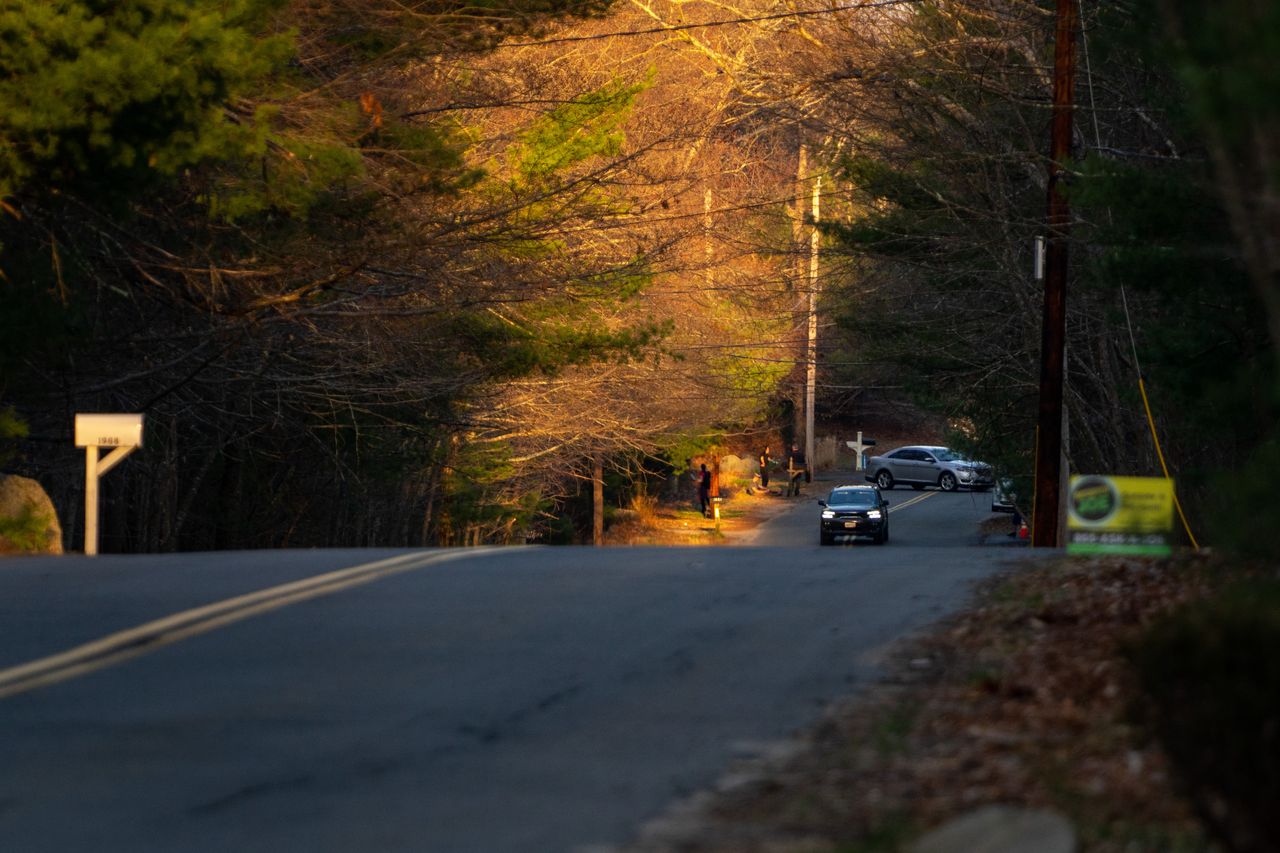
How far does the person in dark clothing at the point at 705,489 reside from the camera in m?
50.6

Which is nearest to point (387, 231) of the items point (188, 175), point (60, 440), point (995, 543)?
point (188, 175)

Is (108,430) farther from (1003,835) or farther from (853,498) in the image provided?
(853,498)

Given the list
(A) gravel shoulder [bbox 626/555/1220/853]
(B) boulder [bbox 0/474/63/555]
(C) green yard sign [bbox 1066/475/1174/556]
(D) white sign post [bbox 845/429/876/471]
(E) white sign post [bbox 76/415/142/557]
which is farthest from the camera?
(D) white sign post [bbox 845/429/876/471]

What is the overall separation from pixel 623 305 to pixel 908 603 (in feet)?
89.7

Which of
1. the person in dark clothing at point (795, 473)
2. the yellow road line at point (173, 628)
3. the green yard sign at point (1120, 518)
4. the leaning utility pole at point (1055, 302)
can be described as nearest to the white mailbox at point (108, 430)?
the yellow road line at point (173, 628)

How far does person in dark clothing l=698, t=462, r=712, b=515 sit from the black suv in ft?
27.4

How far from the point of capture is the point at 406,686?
28.9 feet

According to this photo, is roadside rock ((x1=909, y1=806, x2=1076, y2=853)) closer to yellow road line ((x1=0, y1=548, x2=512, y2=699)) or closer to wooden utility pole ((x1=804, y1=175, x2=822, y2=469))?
yellow road line ((x1=0, y1=548, x2=512, y2=699))

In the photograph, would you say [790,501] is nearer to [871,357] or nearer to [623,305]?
[623,305]

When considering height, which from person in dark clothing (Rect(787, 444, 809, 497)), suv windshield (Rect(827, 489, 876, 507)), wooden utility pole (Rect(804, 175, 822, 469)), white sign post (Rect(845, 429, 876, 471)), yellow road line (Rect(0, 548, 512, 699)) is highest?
wooden utility pole (Rect(804, 175, 822, 469))

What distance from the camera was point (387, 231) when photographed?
21.3m

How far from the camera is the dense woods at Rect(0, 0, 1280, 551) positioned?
600 inches

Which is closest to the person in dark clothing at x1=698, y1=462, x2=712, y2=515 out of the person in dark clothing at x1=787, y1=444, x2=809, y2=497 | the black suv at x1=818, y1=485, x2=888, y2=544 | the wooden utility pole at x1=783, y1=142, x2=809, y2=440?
the wooden utility pole at x1=783, y1=142, x2=809, y2=440

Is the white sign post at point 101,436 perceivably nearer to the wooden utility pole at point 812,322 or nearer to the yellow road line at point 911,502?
the wooden utility pole at point 812,322
